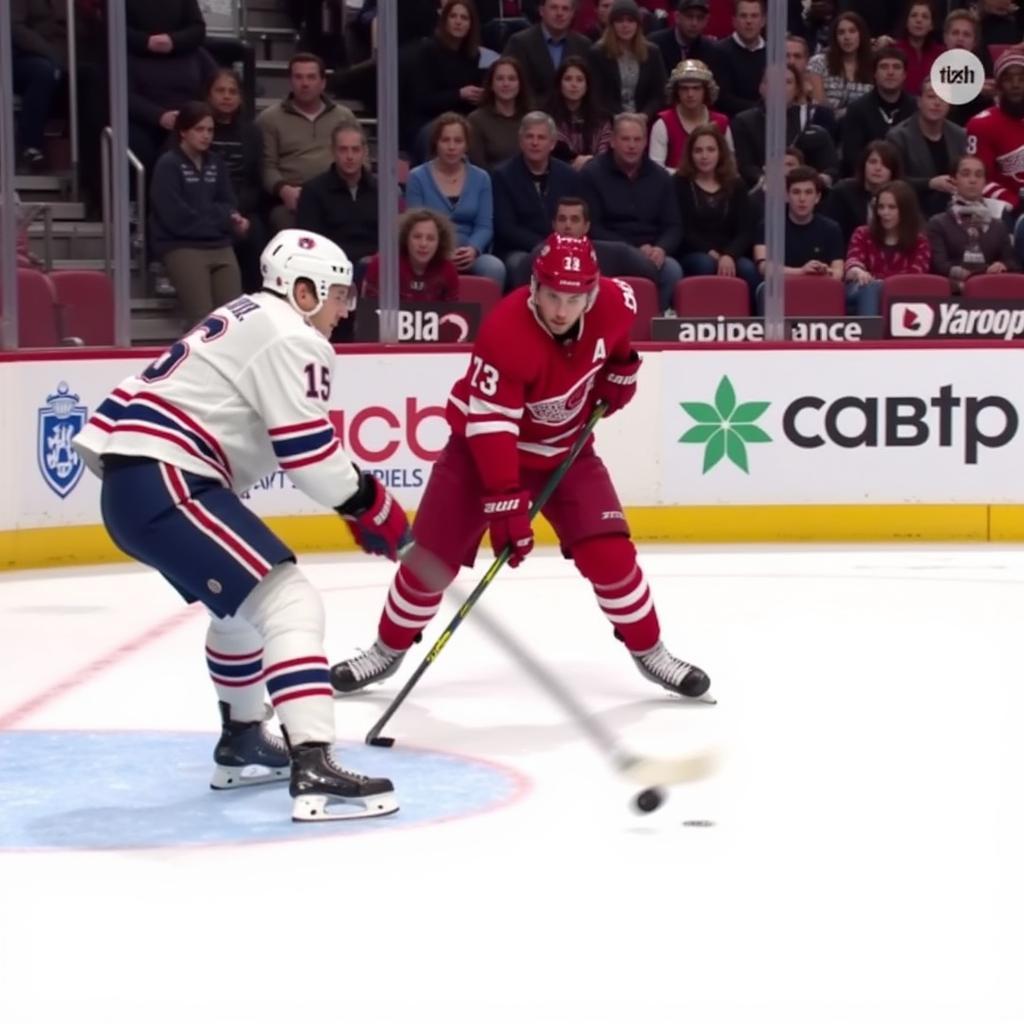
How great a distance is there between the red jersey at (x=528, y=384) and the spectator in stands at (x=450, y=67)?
3018 mm

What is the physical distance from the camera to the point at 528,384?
452 cm

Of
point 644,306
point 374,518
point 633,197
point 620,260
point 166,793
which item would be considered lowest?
point 166,793

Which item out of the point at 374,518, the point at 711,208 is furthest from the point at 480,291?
the point at 374,518

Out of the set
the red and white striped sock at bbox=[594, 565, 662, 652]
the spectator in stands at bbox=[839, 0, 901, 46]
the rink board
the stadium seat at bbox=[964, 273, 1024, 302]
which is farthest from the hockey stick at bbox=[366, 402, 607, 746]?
the spectator in stands at bbox=[839, 0, 901, 46]

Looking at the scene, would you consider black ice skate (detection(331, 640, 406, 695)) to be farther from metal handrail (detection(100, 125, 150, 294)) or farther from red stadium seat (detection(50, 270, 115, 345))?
metal handrail (detection(100, 125, 150, 294))

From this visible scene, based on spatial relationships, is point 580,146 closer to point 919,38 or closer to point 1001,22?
point 919,38

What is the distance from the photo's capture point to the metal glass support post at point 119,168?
694cm

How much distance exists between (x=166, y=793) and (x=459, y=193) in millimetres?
3944

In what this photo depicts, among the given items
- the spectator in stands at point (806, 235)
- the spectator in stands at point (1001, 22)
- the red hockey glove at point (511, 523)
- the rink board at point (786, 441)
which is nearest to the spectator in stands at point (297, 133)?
the rink board at point (786, 441)

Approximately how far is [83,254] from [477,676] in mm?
2638

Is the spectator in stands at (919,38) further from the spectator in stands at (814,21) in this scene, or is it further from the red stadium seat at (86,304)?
the red stadium seat at (86,304)

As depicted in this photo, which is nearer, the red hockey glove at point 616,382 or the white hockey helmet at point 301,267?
the white hockey helmet at point 301,267

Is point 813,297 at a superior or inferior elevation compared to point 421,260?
inferior

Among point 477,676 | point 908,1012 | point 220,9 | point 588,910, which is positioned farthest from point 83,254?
point 908,1012
